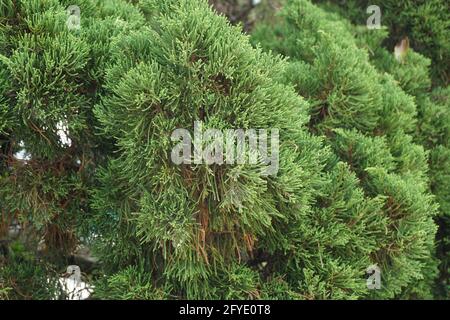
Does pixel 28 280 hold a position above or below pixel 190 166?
below

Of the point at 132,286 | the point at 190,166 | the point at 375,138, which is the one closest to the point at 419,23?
the point at 375,138

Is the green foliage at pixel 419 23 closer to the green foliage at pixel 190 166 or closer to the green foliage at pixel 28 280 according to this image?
the green foliage at pixel 190 166

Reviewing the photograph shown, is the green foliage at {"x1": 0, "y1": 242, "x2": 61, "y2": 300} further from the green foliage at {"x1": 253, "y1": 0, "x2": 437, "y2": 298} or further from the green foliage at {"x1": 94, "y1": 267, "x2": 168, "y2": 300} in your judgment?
the green foliage at {"x1": 253, "y1": 0, "x2": 437, "y2": 298}

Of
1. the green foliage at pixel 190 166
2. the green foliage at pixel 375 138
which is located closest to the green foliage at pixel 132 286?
the green foliage at pixel 190 166

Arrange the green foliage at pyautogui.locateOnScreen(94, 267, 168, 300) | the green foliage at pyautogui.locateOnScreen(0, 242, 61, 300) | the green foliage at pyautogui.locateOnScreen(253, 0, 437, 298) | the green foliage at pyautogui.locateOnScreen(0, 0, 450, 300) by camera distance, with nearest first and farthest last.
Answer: the green foliage at pyautogui.locateOnScreen(0, 0, 450, 300) < the green foliage at pyautogui.locateOnScreen(94, 267, 168, 300) < the green foliage at pyautogui.locateOnScreen(253, 0, 437, 298) < the green foliage at pyautogui.locateOnScreen(0, 242, 61, 300)

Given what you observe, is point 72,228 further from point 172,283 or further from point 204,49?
point 204,49

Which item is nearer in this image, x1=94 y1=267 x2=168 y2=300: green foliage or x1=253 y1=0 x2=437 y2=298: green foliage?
x1=94 y1=267 x2=168 y2=300: green foliage

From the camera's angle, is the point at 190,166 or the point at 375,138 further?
the point at 375,138

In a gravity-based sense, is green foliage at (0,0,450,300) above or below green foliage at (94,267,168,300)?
above

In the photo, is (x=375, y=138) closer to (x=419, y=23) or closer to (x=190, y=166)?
(x=190, y=166)

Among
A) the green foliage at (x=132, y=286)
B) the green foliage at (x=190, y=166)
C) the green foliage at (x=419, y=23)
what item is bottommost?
the green foliage at (x=132, y=286)

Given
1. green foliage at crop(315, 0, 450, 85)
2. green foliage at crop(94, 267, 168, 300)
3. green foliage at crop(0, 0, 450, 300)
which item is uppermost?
green foliage at crop(315, 0, 450, 85)

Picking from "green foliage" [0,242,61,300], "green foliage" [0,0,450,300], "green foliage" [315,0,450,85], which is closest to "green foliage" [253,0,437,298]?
"green foliage" [0,0,450,300]
